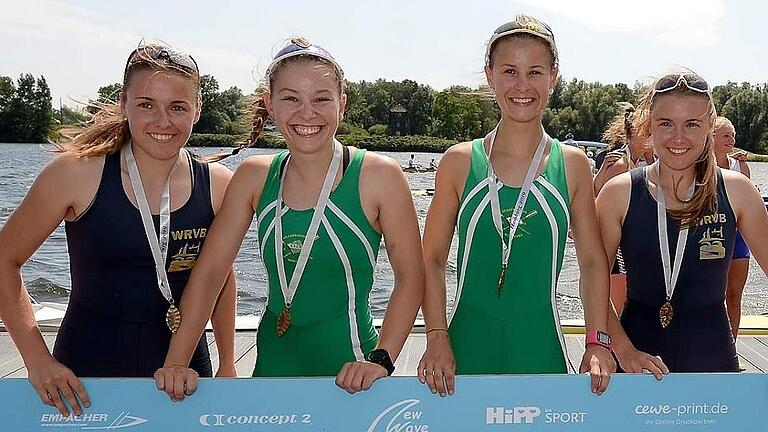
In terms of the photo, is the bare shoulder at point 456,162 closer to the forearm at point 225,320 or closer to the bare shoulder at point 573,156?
the bare shoulder at point 573,156

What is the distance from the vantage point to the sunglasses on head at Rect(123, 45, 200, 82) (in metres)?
2.62

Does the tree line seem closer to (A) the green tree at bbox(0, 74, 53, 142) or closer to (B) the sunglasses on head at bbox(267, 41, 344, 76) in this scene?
(A) the green tree at bbox(0, 74, 53, 142)

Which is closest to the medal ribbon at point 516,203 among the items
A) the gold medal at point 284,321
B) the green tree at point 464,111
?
the green tree at point 464,111

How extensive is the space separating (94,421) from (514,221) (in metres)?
1.53

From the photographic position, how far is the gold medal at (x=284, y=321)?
8.59 ft

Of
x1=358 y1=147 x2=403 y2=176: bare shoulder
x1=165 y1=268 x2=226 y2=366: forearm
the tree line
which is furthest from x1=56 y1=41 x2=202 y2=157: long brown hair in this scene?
the tree line

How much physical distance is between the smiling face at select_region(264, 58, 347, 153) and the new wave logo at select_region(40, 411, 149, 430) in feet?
3.36

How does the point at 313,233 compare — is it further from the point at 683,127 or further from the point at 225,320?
the point at 683,127

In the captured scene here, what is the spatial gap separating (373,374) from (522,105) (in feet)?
3.67

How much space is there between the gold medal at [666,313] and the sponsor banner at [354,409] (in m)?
→ 0.56

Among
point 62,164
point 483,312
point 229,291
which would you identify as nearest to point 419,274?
point 483,312

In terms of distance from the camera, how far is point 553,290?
9.15 ft

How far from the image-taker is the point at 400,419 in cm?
219

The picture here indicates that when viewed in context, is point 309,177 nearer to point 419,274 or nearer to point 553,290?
point 419,274
